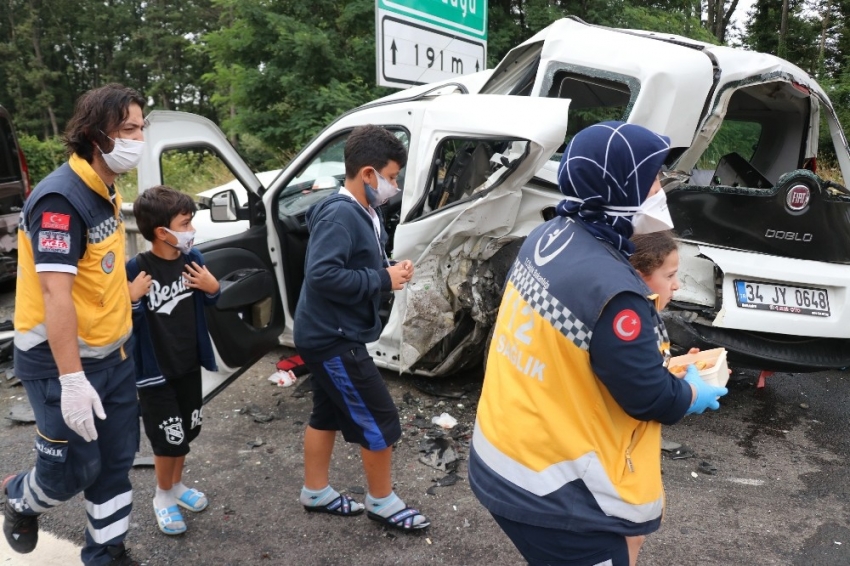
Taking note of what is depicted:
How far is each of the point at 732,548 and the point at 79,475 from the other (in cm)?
261

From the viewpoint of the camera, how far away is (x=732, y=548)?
2.86 metres

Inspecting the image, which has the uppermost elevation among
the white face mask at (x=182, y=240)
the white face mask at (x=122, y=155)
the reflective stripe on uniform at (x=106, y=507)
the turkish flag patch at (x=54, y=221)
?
the white face mask at (x=122, y=155)

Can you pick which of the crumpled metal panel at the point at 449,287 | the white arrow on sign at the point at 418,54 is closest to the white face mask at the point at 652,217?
the crumpled metal panel at the point at 449,287

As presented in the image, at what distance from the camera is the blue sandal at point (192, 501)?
3152 mm

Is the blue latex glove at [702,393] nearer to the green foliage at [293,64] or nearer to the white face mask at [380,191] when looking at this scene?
the white face mask at [380,191]

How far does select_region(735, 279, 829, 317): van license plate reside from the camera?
3551mm

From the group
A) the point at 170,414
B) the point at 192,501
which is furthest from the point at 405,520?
the point at 170,414

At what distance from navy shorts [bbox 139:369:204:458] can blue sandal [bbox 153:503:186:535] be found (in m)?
0.26

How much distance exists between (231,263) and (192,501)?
→ 1.29m

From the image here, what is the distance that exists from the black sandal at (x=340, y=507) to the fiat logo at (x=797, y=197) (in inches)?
108

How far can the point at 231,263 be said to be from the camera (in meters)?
3.77

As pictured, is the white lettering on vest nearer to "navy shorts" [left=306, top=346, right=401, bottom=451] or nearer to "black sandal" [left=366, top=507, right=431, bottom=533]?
"navy shorts" [left=306, top=346, right=401, bottom=451]

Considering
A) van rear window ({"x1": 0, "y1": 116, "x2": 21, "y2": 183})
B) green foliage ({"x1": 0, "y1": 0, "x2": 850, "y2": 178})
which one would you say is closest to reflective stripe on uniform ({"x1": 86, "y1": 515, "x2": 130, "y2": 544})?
green foliage ({"x1": 0, "y1": 0, "x2": 850, "y2": 178})

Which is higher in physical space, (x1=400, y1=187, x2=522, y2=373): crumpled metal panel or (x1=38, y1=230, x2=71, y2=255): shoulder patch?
(x1=38, y1=230, x2=71, y2=255): shoulder patch
